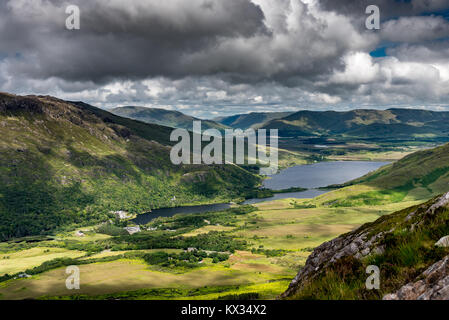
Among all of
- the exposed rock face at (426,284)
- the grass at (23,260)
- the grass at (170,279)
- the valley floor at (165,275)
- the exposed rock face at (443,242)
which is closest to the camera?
the exposed rock face at (426,284)

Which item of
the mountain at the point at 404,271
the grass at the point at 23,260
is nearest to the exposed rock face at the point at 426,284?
the mountain at the point at 404,271

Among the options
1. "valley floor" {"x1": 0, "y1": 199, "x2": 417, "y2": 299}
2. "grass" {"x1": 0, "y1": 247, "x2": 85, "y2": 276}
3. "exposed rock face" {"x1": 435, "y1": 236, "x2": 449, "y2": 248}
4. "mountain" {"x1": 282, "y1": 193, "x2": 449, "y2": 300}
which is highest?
"exposed rock face" {"x1": 435, "y1": 236, "x2": 449, "y2": 248}

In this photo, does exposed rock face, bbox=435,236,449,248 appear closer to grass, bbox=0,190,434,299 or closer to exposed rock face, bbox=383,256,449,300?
exposed rock face, bbox=383,256,449,300

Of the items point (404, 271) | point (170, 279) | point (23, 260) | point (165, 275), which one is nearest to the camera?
point (404, 271)

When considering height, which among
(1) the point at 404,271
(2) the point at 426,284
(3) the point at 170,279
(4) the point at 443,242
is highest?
(4) the point at 443,242

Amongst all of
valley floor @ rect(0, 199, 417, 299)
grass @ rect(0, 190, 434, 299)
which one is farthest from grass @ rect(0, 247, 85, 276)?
grass @ rect(0, 190, 434, 299)

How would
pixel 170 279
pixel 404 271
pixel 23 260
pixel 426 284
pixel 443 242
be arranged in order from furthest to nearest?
pixel 23 260, pixel 170 279, pixel 443 242, pixel 404 271, pixel 426 284

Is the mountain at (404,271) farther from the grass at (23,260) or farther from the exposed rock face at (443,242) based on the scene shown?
the grass at (23,260)

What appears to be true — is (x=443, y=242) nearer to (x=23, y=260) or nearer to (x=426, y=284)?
(x=426, y=284)

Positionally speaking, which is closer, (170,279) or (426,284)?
(426,284)

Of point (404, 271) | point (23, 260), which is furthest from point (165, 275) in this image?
point (404, 271)
